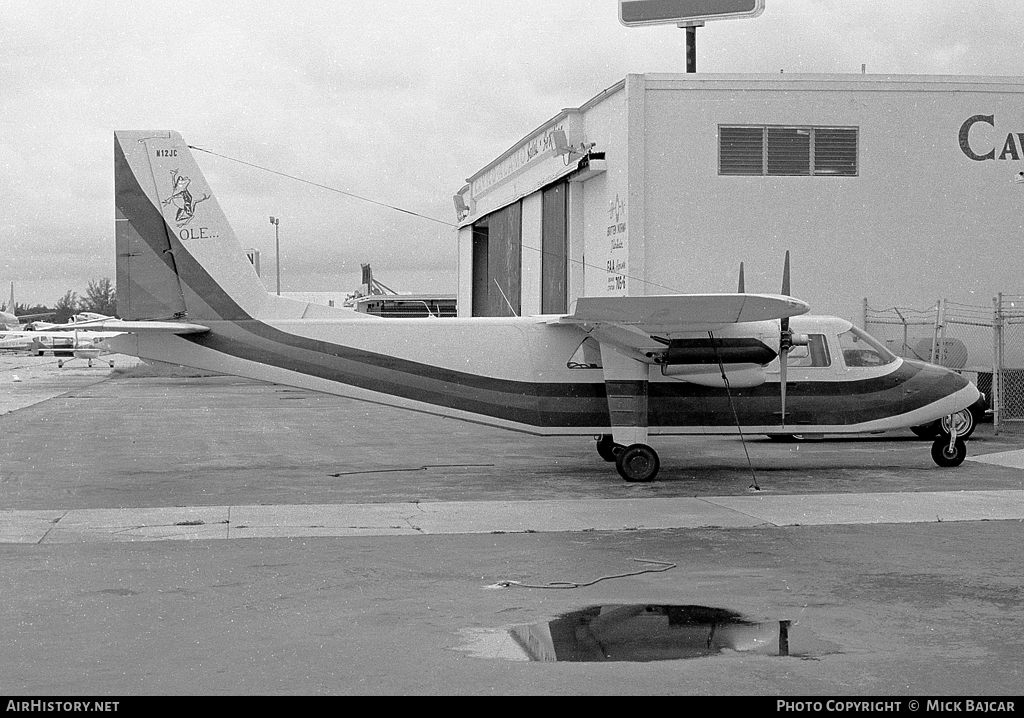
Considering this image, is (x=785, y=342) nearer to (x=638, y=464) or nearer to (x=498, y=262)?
(x=638, y=464)

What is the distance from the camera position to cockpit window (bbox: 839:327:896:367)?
55.1ft

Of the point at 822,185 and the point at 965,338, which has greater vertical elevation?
the point at 822,185

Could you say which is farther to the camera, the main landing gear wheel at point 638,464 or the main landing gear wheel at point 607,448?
the main landing gear wheel at point 607,448

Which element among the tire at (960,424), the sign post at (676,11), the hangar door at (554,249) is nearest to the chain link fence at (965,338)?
the tire at (960,424)

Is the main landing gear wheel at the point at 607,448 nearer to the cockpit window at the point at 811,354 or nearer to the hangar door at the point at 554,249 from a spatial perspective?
the cockpit window at the point at 811,354

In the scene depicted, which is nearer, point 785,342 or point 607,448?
point 785,342

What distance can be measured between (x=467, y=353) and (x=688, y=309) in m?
3.55

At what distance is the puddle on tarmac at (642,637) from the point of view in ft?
22.2

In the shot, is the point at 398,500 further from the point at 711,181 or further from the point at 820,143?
the point at 820,143

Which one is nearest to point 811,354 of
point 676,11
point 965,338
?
point 965,338

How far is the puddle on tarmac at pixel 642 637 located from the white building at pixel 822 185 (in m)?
17.1

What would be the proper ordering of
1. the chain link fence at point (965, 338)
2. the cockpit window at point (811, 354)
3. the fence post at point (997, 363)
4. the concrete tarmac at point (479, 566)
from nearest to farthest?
the concrete tarmac at point (479, 566), the cockpit window at point (811, 354), the fence post at point (997, 363), the chain link fence at point (965, 338)

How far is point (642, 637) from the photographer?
7160 millimetres

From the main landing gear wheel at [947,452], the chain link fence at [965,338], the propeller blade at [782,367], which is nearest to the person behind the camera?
the propeller blade at [782,367]
